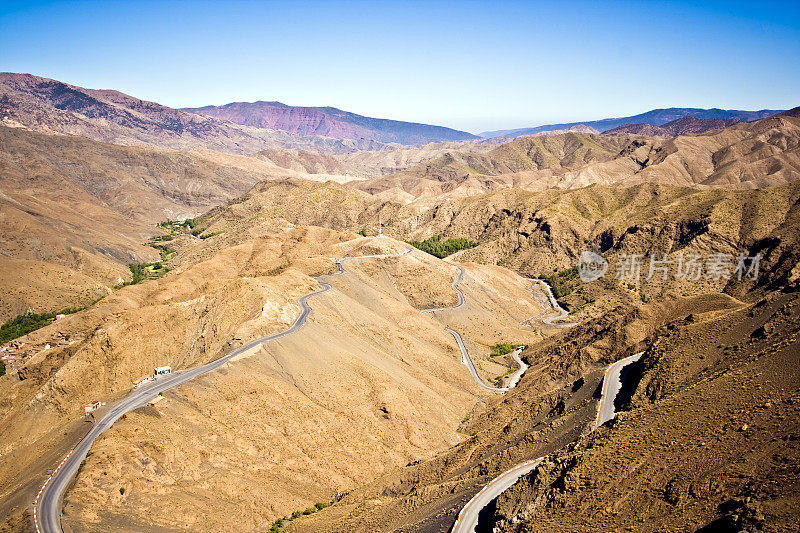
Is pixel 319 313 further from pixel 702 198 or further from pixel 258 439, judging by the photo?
pixel 702 198

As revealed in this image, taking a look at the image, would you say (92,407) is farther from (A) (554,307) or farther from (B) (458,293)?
(A) (554,307)

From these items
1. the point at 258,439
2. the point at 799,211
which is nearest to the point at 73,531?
the point at 258,439

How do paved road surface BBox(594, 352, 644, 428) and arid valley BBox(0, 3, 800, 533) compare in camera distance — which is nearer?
arid valley BBox(0, 3, 800, 533)

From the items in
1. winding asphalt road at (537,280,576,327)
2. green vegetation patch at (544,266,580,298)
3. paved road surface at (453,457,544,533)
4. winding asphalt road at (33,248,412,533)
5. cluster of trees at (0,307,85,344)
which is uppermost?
winding asphalt road at (33,248,412,533)

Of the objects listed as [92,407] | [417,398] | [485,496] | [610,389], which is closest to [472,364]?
[417,398]

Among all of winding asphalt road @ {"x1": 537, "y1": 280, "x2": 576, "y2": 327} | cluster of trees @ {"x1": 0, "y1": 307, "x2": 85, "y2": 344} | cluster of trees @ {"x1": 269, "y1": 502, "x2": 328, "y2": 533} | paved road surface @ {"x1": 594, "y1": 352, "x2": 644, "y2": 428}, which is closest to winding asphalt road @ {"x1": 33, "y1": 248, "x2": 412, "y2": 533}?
cluster of trees @ {"x1": 269, "y1": 502, "x2": 328, "y2": 533}

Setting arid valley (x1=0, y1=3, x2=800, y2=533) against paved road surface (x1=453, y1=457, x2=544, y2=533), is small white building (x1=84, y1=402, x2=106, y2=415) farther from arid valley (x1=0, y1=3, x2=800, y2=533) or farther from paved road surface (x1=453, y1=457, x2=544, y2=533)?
paved road surface (x1=453, y1=457, x2=544, y2=533)
